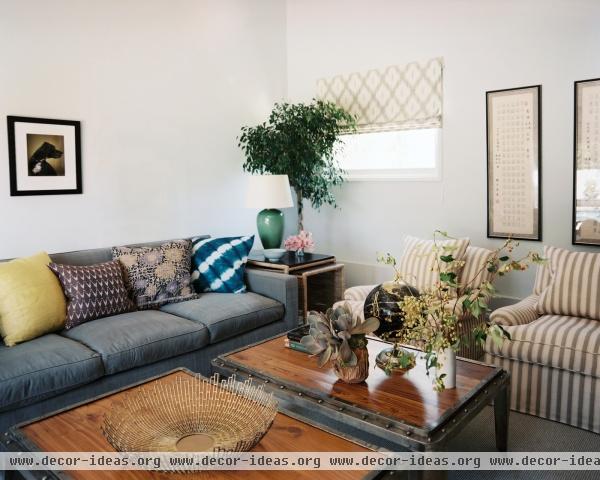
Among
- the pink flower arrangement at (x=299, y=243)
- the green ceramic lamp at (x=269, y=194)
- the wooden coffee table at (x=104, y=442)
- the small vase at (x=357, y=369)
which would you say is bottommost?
the wooden coffee table at (x=104, y=442)

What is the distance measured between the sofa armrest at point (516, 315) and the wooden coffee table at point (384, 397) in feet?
2.01

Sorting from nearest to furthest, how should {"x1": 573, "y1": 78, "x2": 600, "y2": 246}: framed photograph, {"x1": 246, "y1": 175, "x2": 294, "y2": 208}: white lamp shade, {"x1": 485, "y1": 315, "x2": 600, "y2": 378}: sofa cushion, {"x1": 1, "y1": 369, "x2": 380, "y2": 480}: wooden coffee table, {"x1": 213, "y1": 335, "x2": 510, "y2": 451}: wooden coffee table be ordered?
{"x1": 1, "y1": 369, "x2": 380, "y2": 480}: wooden coffee table < {"x1": 213, "y1": 335, "x2": 510, "y2": 451}: wooden coffee table < {"x1": 485, "y1": 315, "x2": 600, "y2": 378}: sofa cushion < {"x1": 573, "y1": 78, "x2": 600, "y2": 246}: framed photograph < {"x1": 246, "y1": 175, "x2": 294, "y2": 208}: white lamp shade

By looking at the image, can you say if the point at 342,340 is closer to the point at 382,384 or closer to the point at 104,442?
the point at 382,384

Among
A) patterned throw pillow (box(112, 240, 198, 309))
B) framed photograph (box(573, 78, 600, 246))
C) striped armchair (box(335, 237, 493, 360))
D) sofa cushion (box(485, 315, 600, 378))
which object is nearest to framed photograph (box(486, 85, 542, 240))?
framed photograph (box(573, 78, 600, 246))

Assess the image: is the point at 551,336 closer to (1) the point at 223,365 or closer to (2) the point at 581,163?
(2) the point at 581,163

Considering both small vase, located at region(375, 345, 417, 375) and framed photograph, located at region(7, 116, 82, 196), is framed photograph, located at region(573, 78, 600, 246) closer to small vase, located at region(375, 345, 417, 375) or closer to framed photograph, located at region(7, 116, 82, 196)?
small vase, located at region(375, 345, 417, 375)

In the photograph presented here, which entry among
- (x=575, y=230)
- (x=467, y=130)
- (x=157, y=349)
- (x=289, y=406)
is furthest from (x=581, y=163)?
(x=157, y=349)

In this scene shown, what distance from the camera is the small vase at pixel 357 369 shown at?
2.04 metres

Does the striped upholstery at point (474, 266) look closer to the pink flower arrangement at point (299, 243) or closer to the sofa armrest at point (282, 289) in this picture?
the sofa armrest at point (282, 289)

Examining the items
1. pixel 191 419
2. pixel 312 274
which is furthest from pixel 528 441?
pixel 312 274

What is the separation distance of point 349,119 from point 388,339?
2455 mm

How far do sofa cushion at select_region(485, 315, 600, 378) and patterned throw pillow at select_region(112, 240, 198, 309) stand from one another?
1.85m

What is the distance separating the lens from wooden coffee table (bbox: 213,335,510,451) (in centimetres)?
177

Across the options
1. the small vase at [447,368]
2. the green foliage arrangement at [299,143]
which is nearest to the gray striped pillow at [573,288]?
the small vase at [447,368]
